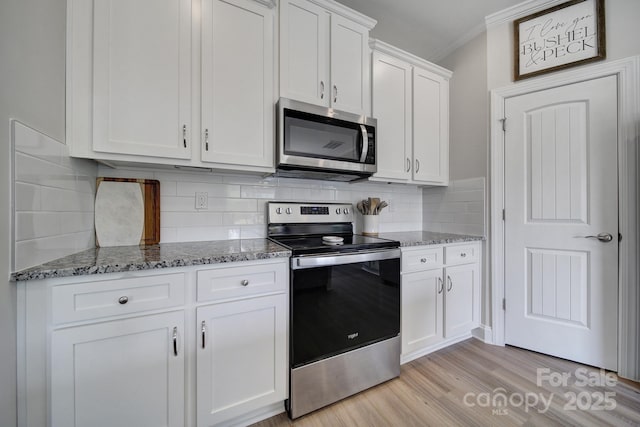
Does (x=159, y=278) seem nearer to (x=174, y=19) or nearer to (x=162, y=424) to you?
(x=162, y=424)

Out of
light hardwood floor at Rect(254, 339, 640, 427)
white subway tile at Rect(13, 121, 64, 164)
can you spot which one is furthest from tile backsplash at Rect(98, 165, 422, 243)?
light hardwood floor at Rect(254, 339, 640, 427)

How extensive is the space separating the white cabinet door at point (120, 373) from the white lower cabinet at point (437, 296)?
4.63 feet

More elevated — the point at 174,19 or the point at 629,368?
the point at 174,19

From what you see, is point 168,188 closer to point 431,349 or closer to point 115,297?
point 115,297

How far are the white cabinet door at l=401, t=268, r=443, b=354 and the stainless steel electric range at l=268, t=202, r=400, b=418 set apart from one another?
14 centimetres

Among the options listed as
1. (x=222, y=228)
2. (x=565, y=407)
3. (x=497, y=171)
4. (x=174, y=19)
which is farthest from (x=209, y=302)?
(x=497, y=171)

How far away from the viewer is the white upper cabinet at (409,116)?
197 cm

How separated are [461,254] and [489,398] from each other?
992 millimetres

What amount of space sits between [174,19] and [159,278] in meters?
1.35

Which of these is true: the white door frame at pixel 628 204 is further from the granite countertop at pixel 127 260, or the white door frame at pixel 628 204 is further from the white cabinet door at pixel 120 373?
the white cabinet door at pixel 120 373

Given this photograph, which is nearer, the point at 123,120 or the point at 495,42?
the point at 123,120

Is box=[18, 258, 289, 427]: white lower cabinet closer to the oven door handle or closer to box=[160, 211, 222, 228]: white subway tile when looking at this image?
the oven door handle

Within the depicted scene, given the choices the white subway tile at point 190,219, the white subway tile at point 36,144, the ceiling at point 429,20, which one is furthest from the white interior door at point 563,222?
the white subway tile at point 36,144

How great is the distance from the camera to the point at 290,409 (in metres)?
1.29
